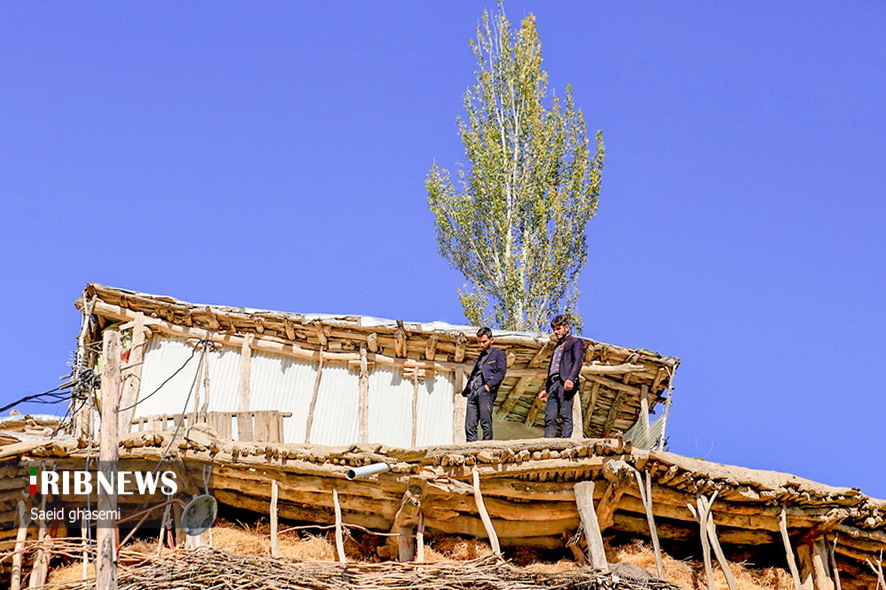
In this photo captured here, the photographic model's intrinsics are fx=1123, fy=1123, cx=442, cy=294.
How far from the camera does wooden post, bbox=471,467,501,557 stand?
12531 mm

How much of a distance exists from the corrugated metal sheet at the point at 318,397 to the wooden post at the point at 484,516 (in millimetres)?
3900

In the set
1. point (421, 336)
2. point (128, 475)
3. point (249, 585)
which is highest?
point (421, 336)

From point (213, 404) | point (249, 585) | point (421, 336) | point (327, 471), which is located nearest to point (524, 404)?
point (421, 336)

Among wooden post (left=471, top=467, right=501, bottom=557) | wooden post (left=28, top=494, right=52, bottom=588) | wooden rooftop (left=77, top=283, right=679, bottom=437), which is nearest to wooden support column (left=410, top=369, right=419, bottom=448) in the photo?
wooden rooftop (left=77, top=283, right=679, bottom=437)

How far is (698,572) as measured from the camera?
13.2m

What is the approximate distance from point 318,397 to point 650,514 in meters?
6.18

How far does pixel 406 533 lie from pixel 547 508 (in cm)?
170

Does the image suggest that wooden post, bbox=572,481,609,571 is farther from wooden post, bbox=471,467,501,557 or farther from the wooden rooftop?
the wooden rooftop

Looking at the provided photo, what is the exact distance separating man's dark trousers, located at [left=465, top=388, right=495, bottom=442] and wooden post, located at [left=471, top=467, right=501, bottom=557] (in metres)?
1.26

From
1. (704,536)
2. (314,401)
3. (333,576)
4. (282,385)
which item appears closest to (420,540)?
(333,576)

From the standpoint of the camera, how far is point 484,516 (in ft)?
41.8

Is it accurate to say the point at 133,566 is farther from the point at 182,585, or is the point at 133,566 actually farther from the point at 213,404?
the point at 213,404

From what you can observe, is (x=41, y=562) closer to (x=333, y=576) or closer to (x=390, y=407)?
(x=333, y=576)

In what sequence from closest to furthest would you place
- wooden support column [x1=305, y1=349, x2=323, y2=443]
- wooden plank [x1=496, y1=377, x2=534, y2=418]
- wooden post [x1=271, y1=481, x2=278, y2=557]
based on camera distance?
wooden post [x1=271, y1=481, x2=278, y2=557] → wooden support column [x1=305, y1=349, x2=323, y2=443] → wooden plank [x1=496, y1=377, x2=534, y2=418]
